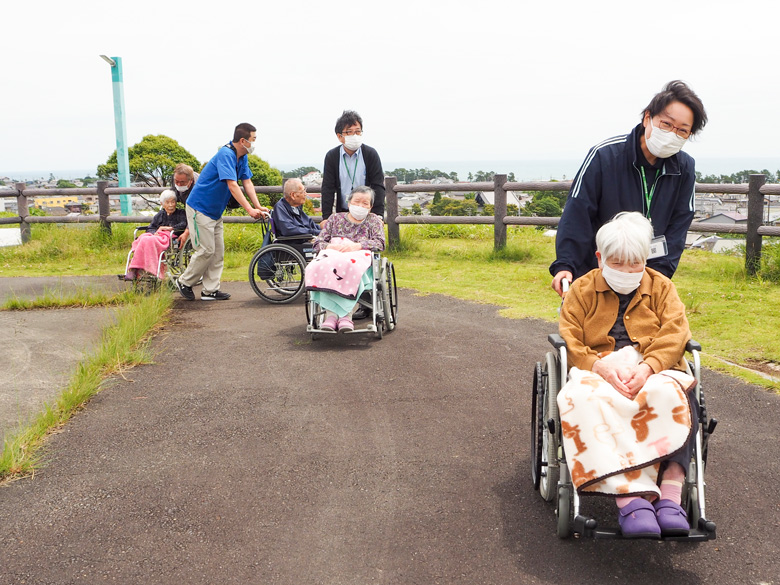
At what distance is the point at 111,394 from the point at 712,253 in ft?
31.3

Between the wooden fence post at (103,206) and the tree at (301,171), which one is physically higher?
the tree at (301,171)

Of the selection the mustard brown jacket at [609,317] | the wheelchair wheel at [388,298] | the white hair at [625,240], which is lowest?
the wheelchair wheel at [388,298]

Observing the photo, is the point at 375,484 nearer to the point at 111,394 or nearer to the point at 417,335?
the point at 111,394

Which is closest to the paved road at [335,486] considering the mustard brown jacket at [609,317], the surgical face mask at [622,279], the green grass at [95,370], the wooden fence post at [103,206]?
the green grass at [95,370]

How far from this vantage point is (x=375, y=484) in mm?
3736

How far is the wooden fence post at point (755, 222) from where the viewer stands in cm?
950

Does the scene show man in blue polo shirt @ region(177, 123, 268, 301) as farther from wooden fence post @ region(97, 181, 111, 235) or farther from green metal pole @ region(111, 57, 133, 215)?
green metal pole @ region(111, 57, 133, 215)

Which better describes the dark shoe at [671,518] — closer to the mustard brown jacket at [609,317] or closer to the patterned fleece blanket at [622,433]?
the patterned fleece blanket at [622,433]

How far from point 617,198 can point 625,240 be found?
55 cm

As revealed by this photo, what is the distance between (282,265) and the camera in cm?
834

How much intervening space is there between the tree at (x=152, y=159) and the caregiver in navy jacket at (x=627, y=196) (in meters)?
50.7

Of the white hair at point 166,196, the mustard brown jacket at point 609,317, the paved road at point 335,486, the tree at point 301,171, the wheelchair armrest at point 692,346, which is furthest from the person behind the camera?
the tree at point 301,171

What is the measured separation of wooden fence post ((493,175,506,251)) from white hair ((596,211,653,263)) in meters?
8.53

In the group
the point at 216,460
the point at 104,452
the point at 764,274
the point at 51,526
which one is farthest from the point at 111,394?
the point at 764,274
